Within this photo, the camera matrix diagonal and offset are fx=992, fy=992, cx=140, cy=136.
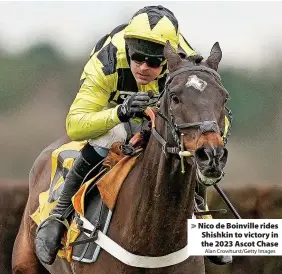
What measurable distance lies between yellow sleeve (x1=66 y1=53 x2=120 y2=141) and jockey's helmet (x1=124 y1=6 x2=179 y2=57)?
1.17ft

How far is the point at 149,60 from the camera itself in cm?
632

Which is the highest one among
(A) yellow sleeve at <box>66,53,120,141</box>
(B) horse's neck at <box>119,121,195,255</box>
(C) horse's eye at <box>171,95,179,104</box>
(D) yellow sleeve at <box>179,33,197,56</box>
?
(C) horse's eye at <box>171,95,179,104</box>

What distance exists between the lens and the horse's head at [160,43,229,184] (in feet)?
17.0

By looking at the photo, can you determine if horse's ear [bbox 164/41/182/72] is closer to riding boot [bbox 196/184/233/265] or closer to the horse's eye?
the horse's eye

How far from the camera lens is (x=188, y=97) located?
5.43m

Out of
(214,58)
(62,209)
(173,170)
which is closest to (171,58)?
(214,58)

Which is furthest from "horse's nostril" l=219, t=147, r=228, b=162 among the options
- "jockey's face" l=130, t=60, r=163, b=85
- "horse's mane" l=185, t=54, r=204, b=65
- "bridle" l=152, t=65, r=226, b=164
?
"jockey's face" l=130, t=60, r=163, b=85

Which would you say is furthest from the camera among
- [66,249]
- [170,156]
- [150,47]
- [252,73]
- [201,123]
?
[252,73]

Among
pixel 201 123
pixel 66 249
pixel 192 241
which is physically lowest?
pixel 66 249

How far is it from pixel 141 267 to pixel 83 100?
1.22 metres

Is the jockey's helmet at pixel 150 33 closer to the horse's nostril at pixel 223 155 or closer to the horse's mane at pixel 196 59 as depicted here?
the horse's mane at pixel 196 59

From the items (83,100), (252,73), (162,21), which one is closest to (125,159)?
(83,100)

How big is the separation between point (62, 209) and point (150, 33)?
155 centimetres

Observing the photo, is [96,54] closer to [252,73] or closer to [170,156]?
[170,156]
